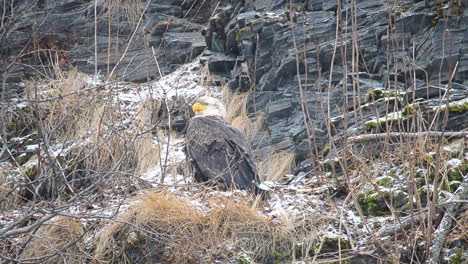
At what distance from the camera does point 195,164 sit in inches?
280

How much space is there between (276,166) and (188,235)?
Result: 7.70 feet

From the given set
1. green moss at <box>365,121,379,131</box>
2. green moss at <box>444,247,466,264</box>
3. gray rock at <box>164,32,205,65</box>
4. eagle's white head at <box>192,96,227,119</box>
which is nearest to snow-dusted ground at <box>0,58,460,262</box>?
green moss at <box>444,247,466,264</box>

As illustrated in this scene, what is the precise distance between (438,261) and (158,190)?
2665mm

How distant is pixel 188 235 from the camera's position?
587cm

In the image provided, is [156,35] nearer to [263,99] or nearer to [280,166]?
[263,99]

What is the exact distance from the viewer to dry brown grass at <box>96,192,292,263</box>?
5.78m

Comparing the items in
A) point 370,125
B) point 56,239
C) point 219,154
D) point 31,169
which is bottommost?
point 56,239

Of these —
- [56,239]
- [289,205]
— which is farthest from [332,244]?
[56,239]

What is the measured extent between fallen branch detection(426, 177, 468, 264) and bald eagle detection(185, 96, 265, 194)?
1.85 m

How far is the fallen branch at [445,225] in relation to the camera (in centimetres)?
505

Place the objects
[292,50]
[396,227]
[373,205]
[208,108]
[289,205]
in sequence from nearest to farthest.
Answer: [396,227] < [373,205] < [289,205] < [208,108] < [292,50]

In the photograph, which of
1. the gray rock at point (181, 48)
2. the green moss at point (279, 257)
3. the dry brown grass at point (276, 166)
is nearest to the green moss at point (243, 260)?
the green moss at point (279, 257)

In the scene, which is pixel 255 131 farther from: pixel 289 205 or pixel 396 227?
pixel 396 227

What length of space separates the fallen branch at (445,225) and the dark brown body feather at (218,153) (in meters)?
1.89
